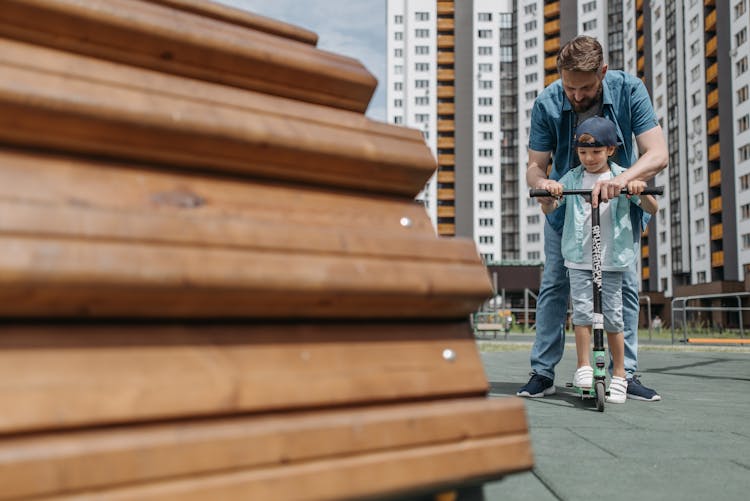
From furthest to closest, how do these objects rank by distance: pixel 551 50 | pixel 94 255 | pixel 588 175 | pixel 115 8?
1. pixel 551 50
2. pixel 588 175
3. pixel 115 8
4. pixel 94 255

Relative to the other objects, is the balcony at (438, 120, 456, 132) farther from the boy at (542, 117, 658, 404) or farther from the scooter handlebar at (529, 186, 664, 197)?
the scooter handlebar at (529, 186, 664, 197)

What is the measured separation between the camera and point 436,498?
1.60 m

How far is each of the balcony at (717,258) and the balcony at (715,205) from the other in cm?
311

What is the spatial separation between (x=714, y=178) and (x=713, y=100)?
19.1ft

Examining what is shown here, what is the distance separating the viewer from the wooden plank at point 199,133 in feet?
4.43

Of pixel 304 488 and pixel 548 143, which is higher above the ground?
pixel 548 143

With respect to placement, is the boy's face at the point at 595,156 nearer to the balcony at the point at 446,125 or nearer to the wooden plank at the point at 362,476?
the wooden plank at the point at 362,476

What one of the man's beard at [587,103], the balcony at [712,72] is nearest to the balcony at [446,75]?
the balcony at [712,72]

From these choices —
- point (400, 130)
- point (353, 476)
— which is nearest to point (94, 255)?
point (353, 476)

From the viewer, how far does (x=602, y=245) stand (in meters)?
4.27

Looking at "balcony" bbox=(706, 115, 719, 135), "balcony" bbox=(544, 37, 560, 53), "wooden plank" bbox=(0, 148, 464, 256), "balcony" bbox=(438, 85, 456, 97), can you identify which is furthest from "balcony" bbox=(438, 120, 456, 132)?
"wooden plank" bbox=(0, 148, 464, 256)

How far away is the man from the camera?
420cm

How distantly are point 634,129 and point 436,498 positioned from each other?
139 inches

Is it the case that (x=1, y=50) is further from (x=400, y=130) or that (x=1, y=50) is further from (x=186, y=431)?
(x=400, y=130)
